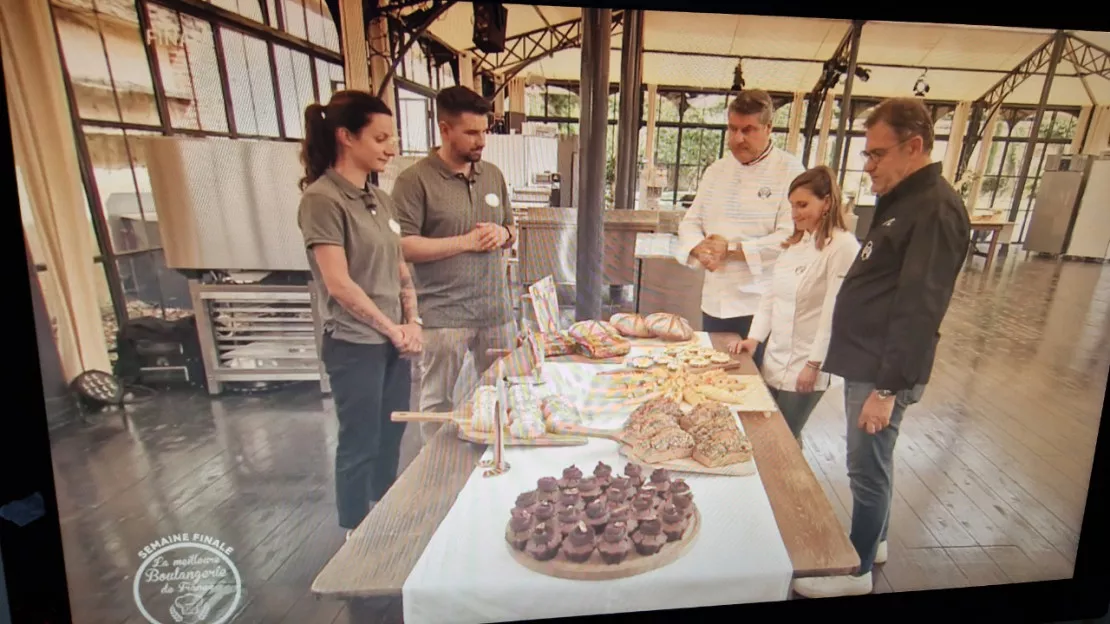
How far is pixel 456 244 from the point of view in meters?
1.05

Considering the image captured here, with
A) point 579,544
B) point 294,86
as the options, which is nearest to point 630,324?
point 579,544

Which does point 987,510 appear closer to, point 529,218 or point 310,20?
point 529,218

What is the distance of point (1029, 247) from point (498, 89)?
4.82 ft

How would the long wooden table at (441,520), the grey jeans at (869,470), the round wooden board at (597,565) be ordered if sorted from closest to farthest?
1. the long wooden table at (441,520)
2. the round wooden board at (597,565)
3. the grey jeans at (869,470)

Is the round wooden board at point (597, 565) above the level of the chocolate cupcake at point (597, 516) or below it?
below

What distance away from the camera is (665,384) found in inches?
50.1

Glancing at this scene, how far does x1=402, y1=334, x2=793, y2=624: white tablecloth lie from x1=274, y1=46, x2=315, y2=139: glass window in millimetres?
784

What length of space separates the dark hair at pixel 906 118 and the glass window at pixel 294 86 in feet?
3.99

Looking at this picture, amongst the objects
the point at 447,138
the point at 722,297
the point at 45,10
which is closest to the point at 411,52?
the point at 447,138

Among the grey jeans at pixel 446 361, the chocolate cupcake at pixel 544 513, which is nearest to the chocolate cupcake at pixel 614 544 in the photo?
the chocolate cupcake at pixel 544 513

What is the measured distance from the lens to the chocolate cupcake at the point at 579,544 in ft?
2.92

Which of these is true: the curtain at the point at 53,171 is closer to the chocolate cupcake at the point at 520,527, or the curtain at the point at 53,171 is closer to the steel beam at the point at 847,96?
the chocolate cupcake at the point at 520,527

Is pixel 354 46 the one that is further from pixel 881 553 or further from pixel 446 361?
pixel 881 553

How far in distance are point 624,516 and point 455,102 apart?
91cm
